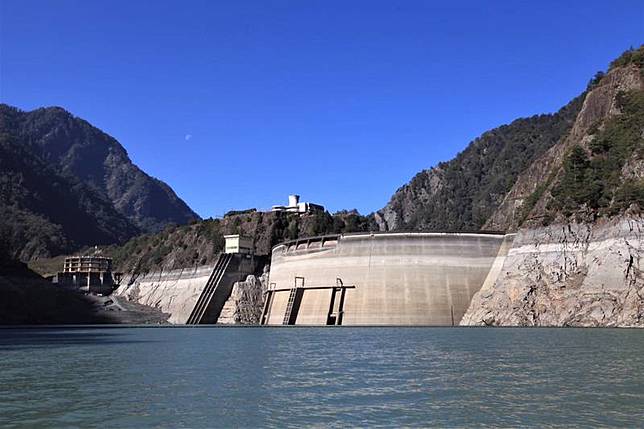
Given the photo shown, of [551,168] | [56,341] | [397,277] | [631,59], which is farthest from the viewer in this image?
[551,168]

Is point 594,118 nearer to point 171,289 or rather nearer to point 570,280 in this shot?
point 570,280

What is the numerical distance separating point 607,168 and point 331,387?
183 ft

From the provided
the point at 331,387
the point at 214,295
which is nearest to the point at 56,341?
the point at 331,387

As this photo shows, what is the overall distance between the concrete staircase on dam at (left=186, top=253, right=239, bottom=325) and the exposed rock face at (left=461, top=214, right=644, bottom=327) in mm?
40186

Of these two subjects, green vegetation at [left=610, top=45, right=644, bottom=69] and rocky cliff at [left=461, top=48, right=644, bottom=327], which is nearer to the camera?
rocky cliff at [left=461, top=48, right=644, bottom=327]

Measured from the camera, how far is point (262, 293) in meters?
96.9

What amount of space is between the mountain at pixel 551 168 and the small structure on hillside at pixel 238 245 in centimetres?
2900

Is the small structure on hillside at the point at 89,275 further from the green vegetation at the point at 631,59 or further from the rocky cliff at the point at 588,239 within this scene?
the green vegetation at the point at 631,59

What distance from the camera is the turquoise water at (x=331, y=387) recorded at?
17391 mm

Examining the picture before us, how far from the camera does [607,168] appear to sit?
2751 inches

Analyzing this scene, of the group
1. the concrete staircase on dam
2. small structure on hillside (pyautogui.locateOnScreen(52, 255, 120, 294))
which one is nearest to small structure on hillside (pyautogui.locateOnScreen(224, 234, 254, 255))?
the concrete staircase on dam

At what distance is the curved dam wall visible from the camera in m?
71.6

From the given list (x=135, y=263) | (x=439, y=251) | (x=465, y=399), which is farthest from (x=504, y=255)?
(x=135, y=263)

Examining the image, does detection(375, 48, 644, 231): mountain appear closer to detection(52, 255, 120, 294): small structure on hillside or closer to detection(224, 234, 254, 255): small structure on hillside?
detection(224, 234, 254, 255): small structure on hillside
